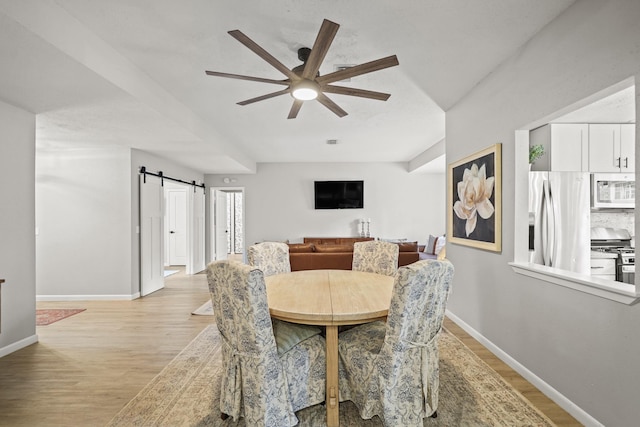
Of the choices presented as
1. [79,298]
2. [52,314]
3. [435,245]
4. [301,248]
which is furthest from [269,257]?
[435,245]

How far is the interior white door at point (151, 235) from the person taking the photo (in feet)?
16.4

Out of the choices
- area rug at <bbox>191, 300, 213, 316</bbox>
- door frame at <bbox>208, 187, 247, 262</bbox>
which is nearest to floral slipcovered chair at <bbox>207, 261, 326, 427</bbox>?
area rug at <bbox>191, 300, 213, 316</bbox>

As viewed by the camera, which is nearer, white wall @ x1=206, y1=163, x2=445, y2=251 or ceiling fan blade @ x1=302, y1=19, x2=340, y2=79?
ceiling fan blade @ x1=302, y1=19, x2=340, y2=79

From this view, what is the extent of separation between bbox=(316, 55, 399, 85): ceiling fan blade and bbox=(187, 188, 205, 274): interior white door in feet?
18.0

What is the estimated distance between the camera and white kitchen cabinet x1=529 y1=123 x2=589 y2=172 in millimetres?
2959

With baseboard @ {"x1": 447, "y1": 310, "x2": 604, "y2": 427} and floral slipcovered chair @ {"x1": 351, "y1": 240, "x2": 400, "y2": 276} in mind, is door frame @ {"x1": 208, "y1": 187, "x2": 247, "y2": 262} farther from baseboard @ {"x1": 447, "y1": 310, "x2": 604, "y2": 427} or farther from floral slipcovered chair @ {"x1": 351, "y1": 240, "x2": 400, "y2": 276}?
baseboard @ {"x1": 447, "y1": 310, "x2": 604, "y2": 427}

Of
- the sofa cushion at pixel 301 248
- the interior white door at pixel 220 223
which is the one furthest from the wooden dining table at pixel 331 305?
the interior white door at pixel 220 223

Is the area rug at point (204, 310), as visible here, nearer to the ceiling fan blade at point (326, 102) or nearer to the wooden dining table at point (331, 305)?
the wooden dining table at point (331, 305)

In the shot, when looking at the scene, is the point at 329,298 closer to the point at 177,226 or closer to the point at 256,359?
the point at 256,359

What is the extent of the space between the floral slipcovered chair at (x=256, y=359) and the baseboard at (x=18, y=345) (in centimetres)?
242

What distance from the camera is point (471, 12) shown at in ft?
6.83

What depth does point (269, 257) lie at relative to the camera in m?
3.26

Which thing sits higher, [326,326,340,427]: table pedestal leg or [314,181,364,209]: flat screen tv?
[314,181,364,209]: flat screen tv

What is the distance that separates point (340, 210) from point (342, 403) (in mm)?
5667
